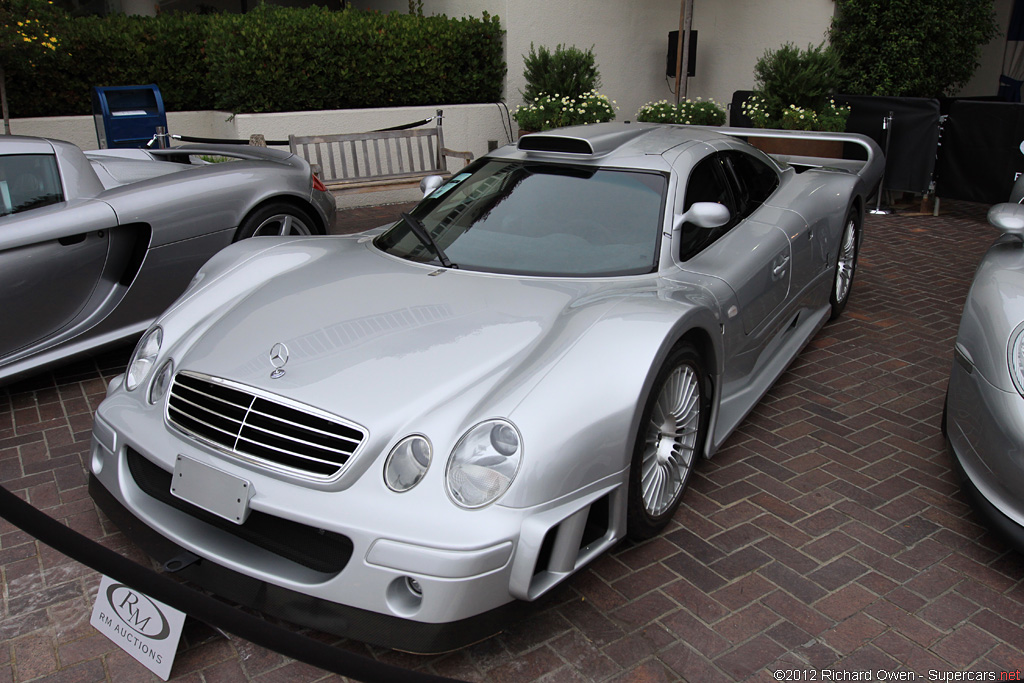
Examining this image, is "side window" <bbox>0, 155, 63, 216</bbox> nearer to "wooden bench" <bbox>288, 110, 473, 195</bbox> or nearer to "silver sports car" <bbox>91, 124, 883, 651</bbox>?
"silver sports car" <bbox>91, 124, 883, 651</bbox>

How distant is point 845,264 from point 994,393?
2624mm

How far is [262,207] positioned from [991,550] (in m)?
4.24

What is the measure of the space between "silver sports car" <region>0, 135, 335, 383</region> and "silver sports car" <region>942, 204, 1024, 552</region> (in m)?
3.91

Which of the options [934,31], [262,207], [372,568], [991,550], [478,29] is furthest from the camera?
[478,29]

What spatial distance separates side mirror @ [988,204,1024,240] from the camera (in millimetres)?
3316

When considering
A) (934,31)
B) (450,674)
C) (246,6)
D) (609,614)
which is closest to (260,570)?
(450,674)

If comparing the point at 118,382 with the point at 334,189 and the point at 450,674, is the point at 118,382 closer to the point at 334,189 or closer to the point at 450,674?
the point at 450,674

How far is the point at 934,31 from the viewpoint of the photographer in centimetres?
941

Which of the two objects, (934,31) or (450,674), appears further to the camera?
(934,31)

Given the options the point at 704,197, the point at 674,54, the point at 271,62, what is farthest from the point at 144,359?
the point at 674,54

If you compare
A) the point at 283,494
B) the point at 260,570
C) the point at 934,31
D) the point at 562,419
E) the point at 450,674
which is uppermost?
the point at 934,31

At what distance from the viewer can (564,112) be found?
9359 millimetres

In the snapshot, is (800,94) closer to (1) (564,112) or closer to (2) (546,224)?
(1) (564,112)

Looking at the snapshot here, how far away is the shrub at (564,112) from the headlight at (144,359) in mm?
6963
